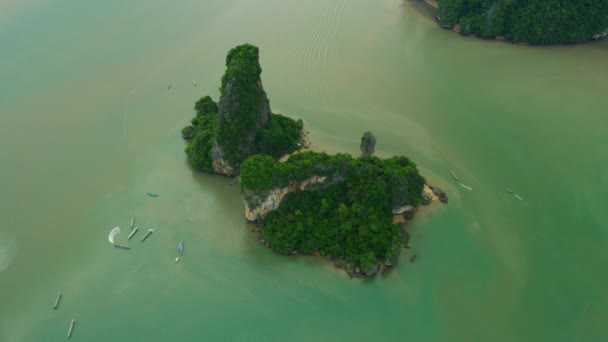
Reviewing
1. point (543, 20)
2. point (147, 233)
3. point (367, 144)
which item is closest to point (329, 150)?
point (367, 144)

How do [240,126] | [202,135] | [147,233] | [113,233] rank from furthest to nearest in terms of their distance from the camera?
[202,135] → [240,126] → [113,233] → [147,233]

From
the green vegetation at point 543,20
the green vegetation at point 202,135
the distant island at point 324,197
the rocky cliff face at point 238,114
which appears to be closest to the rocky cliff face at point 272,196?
the distant island at point 324,197

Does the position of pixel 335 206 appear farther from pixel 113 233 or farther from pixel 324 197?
pixel 113 233

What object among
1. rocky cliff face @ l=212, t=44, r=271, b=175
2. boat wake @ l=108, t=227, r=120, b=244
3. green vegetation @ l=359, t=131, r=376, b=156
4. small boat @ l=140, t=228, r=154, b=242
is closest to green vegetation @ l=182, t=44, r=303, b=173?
rocky cliff face @ l=212, t=44, r=271, b=175

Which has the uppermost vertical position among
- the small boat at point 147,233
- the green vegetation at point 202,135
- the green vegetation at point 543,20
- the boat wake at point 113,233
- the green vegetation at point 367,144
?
the green vegetation at point 543,20

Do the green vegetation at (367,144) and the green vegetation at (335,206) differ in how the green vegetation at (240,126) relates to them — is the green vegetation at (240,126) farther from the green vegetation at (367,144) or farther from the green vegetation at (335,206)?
the green vegetation at (367,144)

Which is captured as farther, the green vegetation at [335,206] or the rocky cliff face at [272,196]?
the rocky cliff face at [272,196]

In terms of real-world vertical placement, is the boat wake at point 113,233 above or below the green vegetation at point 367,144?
below

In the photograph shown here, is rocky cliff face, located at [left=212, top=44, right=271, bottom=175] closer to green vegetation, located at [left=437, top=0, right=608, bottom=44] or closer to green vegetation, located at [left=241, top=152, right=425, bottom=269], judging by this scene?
green vegetation, located at [left=241, top=152, right=425, bottom=269]
